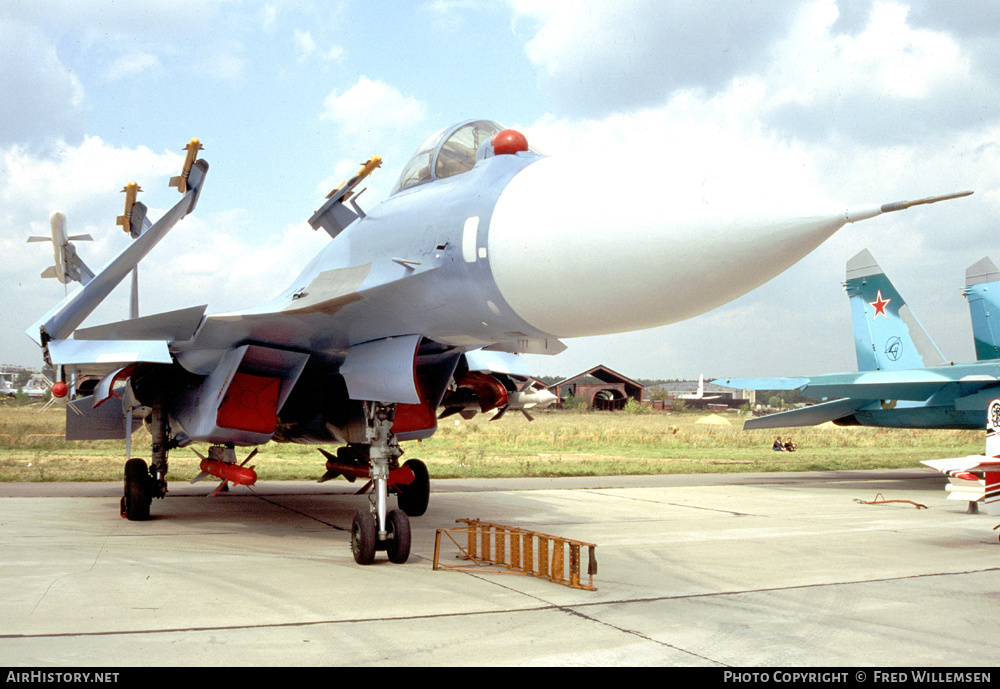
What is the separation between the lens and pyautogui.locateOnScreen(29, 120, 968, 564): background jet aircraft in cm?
428

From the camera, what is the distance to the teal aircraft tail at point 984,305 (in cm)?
1537

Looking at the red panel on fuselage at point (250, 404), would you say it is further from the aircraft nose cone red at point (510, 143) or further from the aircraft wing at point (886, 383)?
the aircraft wing at point (886, 383)

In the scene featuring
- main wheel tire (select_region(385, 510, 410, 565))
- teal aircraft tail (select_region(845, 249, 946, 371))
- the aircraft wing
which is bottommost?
main wheel tire (select_region(385, 510, 410, 565))

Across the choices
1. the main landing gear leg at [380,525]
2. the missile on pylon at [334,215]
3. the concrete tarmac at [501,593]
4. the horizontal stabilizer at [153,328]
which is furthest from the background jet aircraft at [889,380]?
the horizontal stabilizer at [153,328]

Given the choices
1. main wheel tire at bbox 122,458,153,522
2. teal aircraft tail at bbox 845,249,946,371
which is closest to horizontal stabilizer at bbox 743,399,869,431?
teal aircraft tail at bbox 845,249,946,371

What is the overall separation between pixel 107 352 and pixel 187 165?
6.46 feet

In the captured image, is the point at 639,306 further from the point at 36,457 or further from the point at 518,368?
the point at 36,457

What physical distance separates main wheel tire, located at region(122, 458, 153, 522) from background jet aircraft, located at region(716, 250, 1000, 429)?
404 inches

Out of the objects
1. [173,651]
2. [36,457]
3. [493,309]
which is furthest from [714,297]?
[36,457]

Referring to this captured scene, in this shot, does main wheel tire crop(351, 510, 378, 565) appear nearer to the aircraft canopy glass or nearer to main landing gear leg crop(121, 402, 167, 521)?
the aircraft canopy glass

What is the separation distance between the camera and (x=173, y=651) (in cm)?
387

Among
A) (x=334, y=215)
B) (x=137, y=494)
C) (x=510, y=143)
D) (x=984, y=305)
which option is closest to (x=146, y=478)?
(x=137, y=494)
